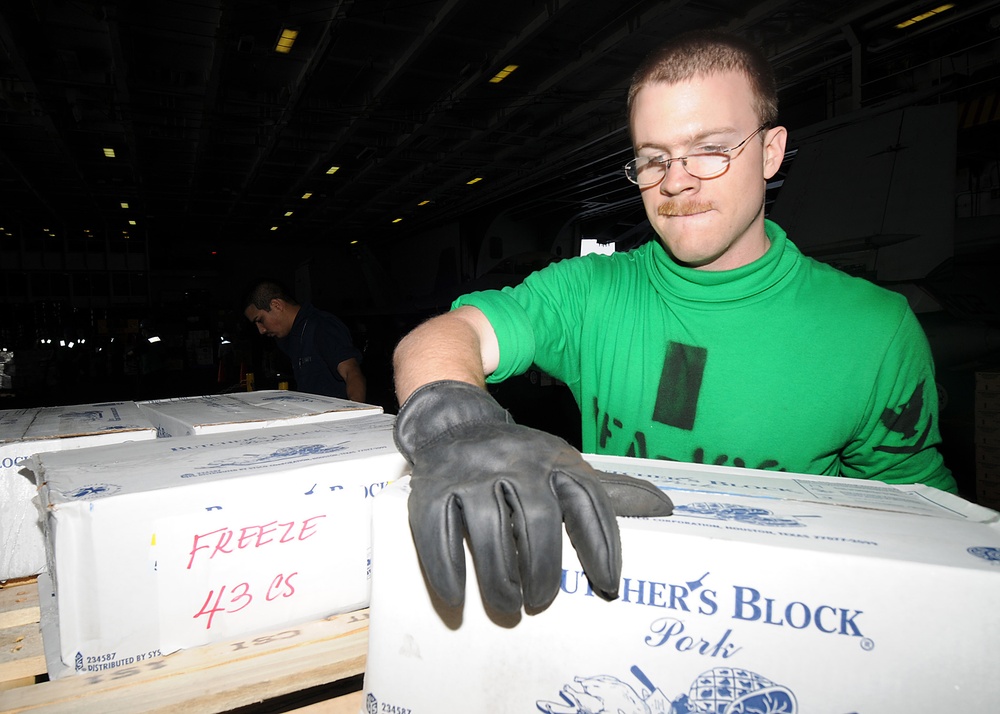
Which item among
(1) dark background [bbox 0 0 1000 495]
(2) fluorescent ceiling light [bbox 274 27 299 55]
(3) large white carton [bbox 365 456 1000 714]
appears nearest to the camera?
(3) large white carton [bbox 365 456 1000 714]

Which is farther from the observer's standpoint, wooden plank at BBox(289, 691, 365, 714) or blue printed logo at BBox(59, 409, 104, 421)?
blue printed logo at BBox(59, 409, 104, 421)

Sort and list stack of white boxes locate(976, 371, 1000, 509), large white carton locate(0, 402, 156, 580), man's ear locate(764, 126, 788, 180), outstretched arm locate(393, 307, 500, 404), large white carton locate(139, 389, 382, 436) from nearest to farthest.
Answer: outstretched arm locate(393, 307, 500, 404) → large white carton locate(0, 402, 156, 580) → man's ear locate(764, 126, 788, 180) → large white carton locate(139, 389, 382, 436) → stack of white boxes locate(976, 371, 1000, 509)

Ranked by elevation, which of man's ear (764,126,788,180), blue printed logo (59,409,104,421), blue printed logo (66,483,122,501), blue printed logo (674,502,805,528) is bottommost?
blue printed logo (674,502,805,528)

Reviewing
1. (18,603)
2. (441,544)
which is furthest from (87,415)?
(441,544)

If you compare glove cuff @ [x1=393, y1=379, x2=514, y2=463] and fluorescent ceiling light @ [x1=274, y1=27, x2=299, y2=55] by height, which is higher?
fluorescent ceiling light @ [x1=274, y1=27, x2=299, y2=55]

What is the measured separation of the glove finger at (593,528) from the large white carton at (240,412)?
1.13 meters

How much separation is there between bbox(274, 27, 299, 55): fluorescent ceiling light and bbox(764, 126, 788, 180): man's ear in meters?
8.05

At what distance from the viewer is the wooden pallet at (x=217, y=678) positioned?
2.77 ft

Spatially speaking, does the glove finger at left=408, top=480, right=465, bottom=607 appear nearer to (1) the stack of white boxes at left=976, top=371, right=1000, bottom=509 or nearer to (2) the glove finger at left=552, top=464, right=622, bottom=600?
(2) the glove finger at left=552, top=464, right=622, bottom=600

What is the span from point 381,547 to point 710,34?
1.41 metres

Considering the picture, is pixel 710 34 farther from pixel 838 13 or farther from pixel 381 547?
pixel 838 13

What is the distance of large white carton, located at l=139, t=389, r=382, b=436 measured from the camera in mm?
1564

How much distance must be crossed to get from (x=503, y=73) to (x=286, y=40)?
3.32m

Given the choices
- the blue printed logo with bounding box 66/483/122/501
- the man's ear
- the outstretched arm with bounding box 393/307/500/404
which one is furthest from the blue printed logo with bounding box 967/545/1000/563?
the blue printed logo with bounding box 66/483/122/501
